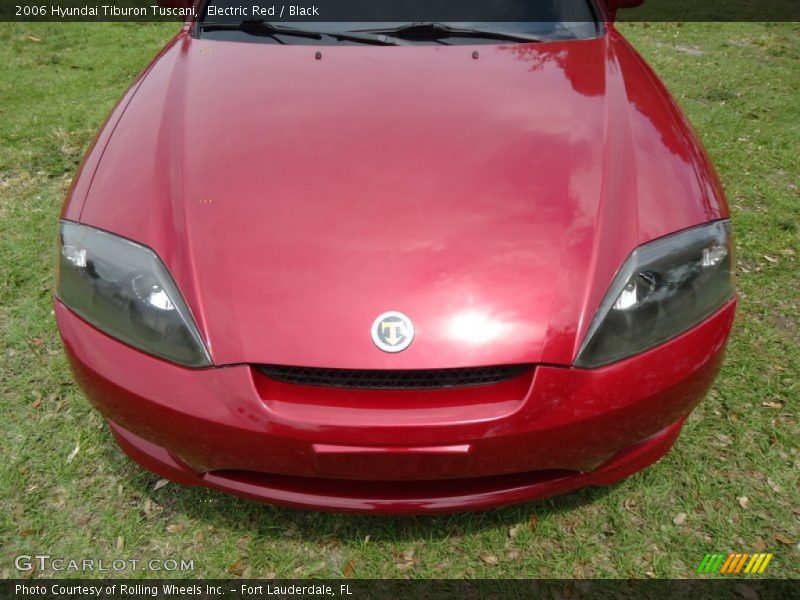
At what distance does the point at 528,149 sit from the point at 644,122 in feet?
1.33

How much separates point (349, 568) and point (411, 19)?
185cm

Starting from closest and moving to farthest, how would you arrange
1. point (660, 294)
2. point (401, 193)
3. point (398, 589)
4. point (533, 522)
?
point (660, 294), point (401, 193), point (398, 589), point (533, 522)

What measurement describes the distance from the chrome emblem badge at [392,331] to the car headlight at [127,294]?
39 cm

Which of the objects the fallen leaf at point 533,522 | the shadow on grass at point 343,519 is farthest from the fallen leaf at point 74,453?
the fallen leaf at point 533,522

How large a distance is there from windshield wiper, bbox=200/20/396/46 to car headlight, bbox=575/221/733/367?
4.08ft

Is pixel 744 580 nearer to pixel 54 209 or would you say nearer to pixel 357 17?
pixel 357 17

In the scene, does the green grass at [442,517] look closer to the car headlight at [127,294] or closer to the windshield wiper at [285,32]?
the car headlight at [127,294]

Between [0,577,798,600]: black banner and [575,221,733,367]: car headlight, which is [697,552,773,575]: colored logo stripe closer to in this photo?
[0,577,798,600]: black banner

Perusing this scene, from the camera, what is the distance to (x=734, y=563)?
1897mm

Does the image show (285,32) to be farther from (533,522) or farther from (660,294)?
(533,522)

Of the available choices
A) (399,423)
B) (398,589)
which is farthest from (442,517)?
(399,423)

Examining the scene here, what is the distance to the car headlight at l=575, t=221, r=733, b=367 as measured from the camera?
4.96ft

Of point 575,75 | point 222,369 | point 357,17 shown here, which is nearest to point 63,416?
point 222,369

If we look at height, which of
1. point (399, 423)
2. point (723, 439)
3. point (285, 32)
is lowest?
point (723, 439)
